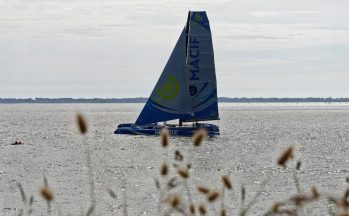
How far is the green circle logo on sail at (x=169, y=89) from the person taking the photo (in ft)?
223

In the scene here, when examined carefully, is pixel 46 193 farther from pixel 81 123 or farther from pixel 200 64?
pixel 200 64

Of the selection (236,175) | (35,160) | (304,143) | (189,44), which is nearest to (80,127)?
(236,175)

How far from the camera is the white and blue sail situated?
218ft

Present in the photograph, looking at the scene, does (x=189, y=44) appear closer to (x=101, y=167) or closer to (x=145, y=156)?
(x=145, y=156)

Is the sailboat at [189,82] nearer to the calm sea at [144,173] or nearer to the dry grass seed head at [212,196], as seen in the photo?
the calm sea at [144,173]

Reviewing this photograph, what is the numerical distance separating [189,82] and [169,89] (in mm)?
2353

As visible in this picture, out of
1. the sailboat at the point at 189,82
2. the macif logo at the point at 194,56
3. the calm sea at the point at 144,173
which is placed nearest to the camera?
the calm sea at the point at 144,173

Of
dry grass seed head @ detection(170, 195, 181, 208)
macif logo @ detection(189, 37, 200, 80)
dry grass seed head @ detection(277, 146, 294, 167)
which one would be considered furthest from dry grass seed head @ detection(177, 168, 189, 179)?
macif logo @ detection(189, 37, 200, 80)

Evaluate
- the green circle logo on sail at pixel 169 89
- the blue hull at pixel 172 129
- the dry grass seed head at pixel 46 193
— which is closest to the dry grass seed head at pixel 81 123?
the dry grass seed head at pixel 46 193

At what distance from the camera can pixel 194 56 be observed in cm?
6625

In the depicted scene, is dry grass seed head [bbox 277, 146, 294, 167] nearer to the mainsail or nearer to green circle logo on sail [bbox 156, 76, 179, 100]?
the mainsail

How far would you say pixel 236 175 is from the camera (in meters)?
45.0

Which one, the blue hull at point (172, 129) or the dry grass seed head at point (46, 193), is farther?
the blue hull at point (172, 129)

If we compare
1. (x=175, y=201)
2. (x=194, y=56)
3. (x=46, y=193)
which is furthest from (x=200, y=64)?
(x=46, y=193)
